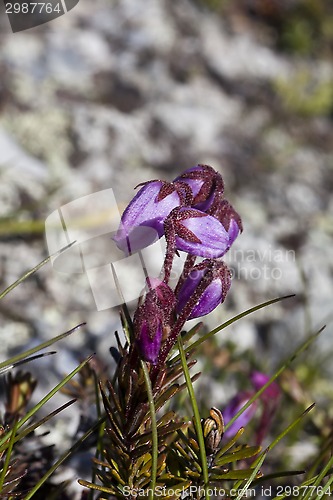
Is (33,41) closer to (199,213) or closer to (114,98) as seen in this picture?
(114,98)

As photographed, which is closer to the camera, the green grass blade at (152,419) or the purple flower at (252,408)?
the green grass blade at (152,419)

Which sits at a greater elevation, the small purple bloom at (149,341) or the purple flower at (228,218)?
the purple flower at (228,218)

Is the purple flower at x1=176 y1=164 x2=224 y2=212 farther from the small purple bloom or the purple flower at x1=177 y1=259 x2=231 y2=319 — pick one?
the small purple bloom

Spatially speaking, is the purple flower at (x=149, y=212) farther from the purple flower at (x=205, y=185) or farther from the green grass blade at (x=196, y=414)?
the green grass blade at (x=196, y=414)

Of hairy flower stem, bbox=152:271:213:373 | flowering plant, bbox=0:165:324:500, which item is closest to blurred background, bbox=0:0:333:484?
flowering plant, bbox=0:165:324:500

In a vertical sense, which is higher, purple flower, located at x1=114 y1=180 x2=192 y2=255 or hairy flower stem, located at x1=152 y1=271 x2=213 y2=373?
purple flower, located at x1=114 y1=180 x2=192 y2=255

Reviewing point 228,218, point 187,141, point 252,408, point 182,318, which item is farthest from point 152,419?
point 187,141

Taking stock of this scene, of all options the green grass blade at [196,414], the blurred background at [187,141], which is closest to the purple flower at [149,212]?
the green grass blade at [196,414]

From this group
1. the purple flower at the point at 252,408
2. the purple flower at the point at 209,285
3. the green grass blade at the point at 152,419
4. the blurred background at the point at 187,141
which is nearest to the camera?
the green grass blade at the point at 152,419

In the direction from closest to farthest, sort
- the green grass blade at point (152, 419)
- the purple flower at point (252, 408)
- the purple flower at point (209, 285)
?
the green grass blade at point (152, 419) → the purple flower at point (209, 285) → the purple flower at point (252, 408)
